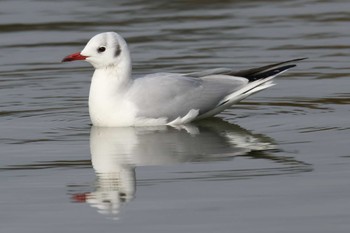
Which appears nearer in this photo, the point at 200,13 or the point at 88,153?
the point at 88,153

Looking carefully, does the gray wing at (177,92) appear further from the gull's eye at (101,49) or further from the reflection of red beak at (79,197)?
the reflection of red beak at (79,197)

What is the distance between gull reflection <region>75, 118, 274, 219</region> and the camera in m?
8.98

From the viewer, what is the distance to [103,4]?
2044 centimetres

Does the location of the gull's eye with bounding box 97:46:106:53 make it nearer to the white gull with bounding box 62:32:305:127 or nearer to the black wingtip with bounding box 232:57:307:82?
the white gull with bounding box 62:32:305:127

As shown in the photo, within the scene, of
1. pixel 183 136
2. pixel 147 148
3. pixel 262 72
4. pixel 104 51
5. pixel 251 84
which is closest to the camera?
pixel 147 148

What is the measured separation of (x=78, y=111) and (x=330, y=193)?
4.66 metres

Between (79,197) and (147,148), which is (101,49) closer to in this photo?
(147,148)

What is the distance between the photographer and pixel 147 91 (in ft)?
39.0

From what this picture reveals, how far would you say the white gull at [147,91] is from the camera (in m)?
11.8

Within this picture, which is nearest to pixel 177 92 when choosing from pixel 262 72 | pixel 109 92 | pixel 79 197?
pixel 109 92

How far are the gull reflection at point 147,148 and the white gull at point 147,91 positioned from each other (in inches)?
4.4

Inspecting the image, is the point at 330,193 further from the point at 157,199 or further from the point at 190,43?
the point at 190,43

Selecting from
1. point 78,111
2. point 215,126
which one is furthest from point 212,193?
point 78,111

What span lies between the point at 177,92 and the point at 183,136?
692 millimetres
